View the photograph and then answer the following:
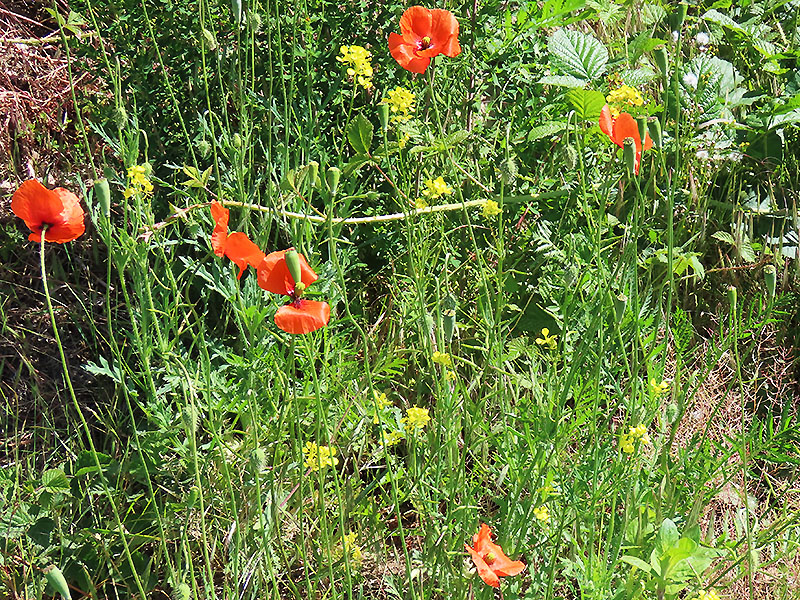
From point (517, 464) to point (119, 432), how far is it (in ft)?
3.25

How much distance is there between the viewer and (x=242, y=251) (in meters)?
1.54

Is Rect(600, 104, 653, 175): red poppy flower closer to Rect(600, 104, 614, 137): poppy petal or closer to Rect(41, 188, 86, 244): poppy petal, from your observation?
Rect(600, 104, 614, 137): poppy petal

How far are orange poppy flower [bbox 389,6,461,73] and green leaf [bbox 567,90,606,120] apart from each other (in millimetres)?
520

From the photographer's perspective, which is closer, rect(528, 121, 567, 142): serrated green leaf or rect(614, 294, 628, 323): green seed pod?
rect(614, 294, 628, 323): green seed pod

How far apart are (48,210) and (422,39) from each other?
2.57 feet

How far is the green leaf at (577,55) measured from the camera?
2.43 meters

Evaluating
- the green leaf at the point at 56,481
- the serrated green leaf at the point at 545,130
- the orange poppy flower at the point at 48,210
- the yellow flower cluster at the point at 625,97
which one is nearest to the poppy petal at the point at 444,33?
the yellow flower cluster at the point at 625,97

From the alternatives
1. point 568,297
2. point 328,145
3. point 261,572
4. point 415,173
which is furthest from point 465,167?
point 261,572

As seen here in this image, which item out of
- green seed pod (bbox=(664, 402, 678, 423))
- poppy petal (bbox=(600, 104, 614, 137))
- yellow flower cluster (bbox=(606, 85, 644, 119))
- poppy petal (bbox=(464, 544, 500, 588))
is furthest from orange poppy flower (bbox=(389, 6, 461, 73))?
poppy petal (bbox=(464, 544, 500, 588))

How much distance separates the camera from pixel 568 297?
1883 millimetres

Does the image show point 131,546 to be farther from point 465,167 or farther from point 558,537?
point 465,167

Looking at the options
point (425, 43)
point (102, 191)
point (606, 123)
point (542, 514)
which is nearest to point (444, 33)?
point (425, 43)

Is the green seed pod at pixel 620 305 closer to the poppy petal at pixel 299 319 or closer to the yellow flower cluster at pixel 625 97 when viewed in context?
the poppy petal at pixel 299 319

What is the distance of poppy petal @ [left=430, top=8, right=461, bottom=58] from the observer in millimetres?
1820
